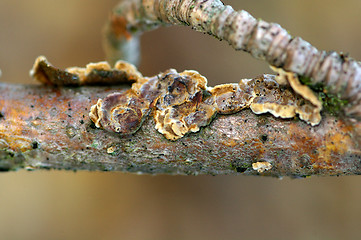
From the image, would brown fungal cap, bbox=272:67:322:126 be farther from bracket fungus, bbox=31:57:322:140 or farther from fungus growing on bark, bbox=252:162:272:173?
fungus growing on bark, bbox=252:162:272:173

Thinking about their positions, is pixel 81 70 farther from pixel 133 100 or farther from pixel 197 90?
pixel 197 90

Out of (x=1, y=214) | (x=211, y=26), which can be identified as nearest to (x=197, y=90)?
(x=211, y=26)

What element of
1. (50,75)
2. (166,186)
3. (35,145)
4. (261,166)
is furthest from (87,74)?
(166,186)

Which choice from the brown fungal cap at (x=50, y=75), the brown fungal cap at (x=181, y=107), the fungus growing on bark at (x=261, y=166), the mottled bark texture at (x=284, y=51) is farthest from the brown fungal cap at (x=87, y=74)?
the fungus growing on bark at (x=261, y=166)

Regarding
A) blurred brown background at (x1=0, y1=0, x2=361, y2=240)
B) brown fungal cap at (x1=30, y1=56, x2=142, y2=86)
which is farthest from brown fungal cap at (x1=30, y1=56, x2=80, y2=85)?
blurred brown background at (x1=0, y1=0, x2=361, y2=240)

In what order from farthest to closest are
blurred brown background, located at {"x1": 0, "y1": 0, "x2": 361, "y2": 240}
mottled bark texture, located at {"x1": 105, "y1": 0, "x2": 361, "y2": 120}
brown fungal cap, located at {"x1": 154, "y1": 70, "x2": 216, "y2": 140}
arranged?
blurred brown background, located at {"x1": 0, "y1": 0, "x2": 361, "y2": 240} < brown fungal cap, located at {"x1": 154, "y1": 70, "x2": 216, "y2": 140} < mottled bark texture, located at {"x1": 105, "y1": 0, "x2": 361, "y2": 120}

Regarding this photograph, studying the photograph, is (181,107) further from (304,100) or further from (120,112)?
(304,100)
